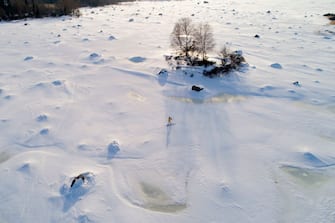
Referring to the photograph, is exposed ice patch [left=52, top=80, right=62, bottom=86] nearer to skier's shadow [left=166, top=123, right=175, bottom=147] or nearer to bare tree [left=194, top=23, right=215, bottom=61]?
skier's shadow [left=166, top=123, right=175, bottom=147]

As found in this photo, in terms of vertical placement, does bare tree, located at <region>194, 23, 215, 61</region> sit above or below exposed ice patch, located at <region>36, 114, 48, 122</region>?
above

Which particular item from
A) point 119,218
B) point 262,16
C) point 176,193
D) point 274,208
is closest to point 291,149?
point 274,208

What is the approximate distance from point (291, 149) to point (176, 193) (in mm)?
2005

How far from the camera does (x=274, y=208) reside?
2.89 m

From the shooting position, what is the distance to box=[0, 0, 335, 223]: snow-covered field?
9.65ft

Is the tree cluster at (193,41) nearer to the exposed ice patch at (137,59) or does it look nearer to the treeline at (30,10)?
Answer: the exposed ice patch at (137,59)

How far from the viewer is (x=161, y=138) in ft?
13.1

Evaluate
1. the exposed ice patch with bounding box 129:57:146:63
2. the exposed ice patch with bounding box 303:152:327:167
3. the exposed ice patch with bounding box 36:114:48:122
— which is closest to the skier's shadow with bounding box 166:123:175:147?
the exposed ice patch with bounding box 303:152:327:167

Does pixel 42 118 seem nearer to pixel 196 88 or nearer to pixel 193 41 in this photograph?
pixel 196 88

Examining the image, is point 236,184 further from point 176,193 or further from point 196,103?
point 196,103

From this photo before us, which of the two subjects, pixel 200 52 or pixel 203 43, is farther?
pixel 200 52

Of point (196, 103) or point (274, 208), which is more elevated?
point (196, 103)

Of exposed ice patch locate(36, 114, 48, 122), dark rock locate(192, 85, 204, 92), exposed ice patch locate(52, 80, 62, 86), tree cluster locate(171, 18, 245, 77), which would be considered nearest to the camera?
exposed ice patch locate(36, 114, 48, 122)

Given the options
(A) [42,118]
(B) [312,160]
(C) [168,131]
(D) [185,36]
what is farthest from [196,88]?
(A) [42,118]
